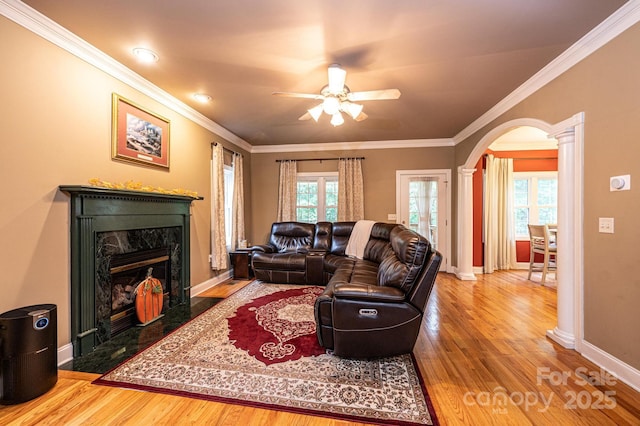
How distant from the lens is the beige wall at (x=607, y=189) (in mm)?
1898

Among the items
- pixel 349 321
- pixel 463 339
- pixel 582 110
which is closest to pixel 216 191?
pixel 349 321

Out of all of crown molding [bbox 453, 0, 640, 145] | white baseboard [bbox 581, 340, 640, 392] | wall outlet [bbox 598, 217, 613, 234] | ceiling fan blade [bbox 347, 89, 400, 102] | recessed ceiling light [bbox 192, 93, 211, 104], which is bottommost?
white baseboard [bbox 581, 340, 640, 392]

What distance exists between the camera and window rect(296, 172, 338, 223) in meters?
5.87

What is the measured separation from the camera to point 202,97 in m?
3.45

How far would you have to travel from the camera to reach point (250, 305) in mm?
3443

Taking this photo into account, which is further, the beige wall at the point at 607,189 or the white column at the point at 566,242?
the white column at the point at 566,242

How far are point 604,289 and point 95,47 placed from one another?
15.8ft

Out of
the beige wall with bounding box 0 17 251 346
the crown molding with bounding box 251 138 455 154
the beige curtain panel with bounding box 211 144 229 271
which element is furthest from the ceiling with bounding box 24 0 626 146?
the crown molding with bounding box 251 138 455 154

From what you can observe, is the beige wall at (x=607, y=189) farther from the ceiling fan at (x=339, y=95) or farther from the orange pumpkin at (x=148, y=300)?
the orange pumpkin at (x=148, y=300)

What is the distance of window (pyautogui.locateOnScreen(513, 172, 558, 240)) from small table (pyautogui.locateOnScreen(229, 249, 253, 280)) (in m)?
5.81

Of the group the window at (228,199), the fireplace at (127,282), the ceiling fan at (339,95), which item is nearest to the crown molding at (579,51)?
the ceiling fan at (339,95)

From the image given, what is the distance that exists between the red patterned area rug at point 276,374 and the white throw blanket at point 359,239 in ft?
6.34

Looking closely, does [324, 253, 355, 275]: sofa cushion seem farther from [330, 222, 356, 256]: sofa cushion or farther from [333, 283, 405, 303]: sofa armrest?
[333, 283, 405, 303]: sofa armrest

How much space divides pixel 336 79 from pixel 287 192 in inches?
142
